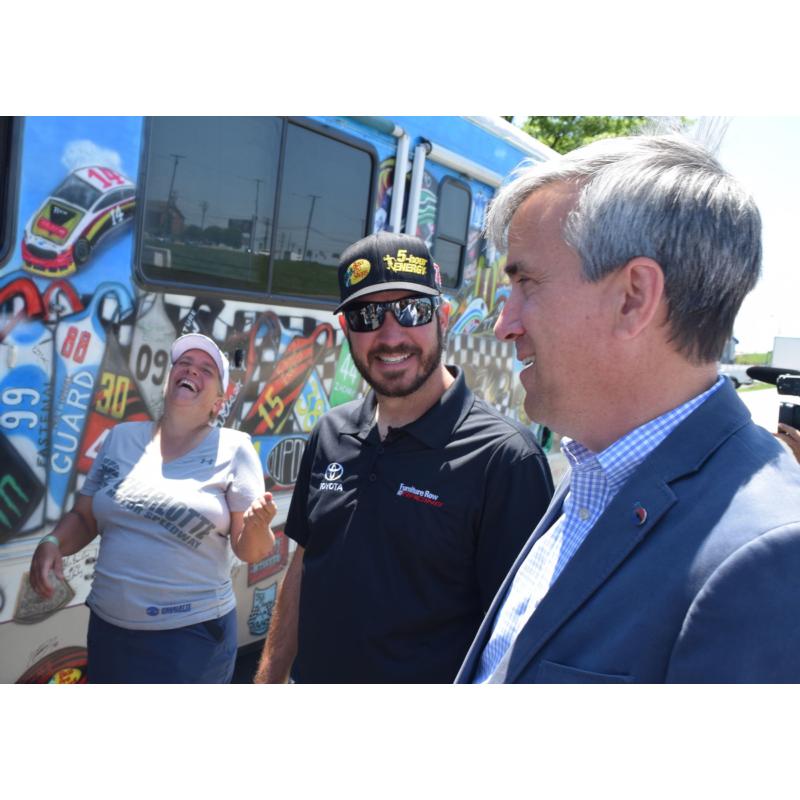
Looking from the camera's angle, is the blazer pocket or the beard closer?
the blazer pocket

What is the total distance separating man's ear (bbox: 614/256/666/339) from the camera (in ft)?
3.78

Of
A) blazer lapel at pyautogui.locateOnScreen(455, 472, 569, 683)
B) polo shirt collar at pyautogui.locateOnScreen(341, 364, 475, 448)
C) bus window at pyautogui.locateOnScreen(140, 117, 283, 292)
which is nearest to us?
blazer lapel at pyautogui.locateOnScreen(455, 472, 569, 683)

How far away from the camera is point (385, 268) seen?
2.30 metres

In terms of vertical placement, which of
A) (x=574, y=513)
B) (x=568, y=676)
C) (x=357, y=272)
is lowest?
(x=568, y=676)

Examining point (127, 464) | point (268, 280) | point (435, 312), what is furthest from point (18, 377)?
point (435, 312)

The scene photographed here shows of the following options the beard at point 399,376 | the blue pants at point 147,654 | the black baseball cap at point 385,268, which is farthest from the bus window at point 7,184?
the blue pants at point 147,654

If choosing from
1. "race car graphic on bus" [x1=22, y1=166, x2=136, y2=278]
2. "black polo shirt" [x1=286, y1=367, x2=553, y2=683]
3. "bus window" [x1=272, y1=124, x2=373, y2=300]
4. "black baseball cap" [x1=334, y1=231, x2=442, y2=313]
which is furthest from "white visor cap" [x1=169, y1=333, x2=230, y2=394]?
"black polo shirt" [x1=286, y1=367, x2=553, y2=683]

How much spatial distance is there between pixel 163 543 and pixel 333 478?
0.84 metres

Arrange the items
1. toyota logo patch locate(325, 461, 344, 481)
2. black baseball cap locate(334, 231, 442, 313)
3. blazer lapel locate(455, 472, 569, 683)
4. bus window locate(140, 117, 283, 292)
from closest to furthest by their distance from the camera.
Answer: blazer lapel locate(455, 472, 569, 683) → toyota logo patch locate(325, 461, 344, 481) → black baseball cap locate(334, 231, 442, 313) → bus window locate(140, 117, 283, 292)

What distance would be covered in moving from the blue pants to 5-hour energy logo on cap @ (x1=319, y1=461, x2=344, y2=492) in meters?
0.94

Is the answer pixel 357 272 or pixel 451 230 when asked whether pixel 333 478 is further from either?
pixel 451 230

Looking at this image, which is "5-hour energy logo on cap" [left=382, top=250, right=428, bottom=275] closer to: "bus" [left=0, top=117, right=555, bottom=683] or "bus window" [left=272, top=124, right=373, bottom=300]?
"bus" [left=0, top=117, right=555, bottom=683]

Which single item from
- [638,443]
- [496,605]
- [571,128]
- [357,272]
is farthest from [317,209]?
[571,128]

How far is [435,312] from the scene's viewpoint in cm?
238
